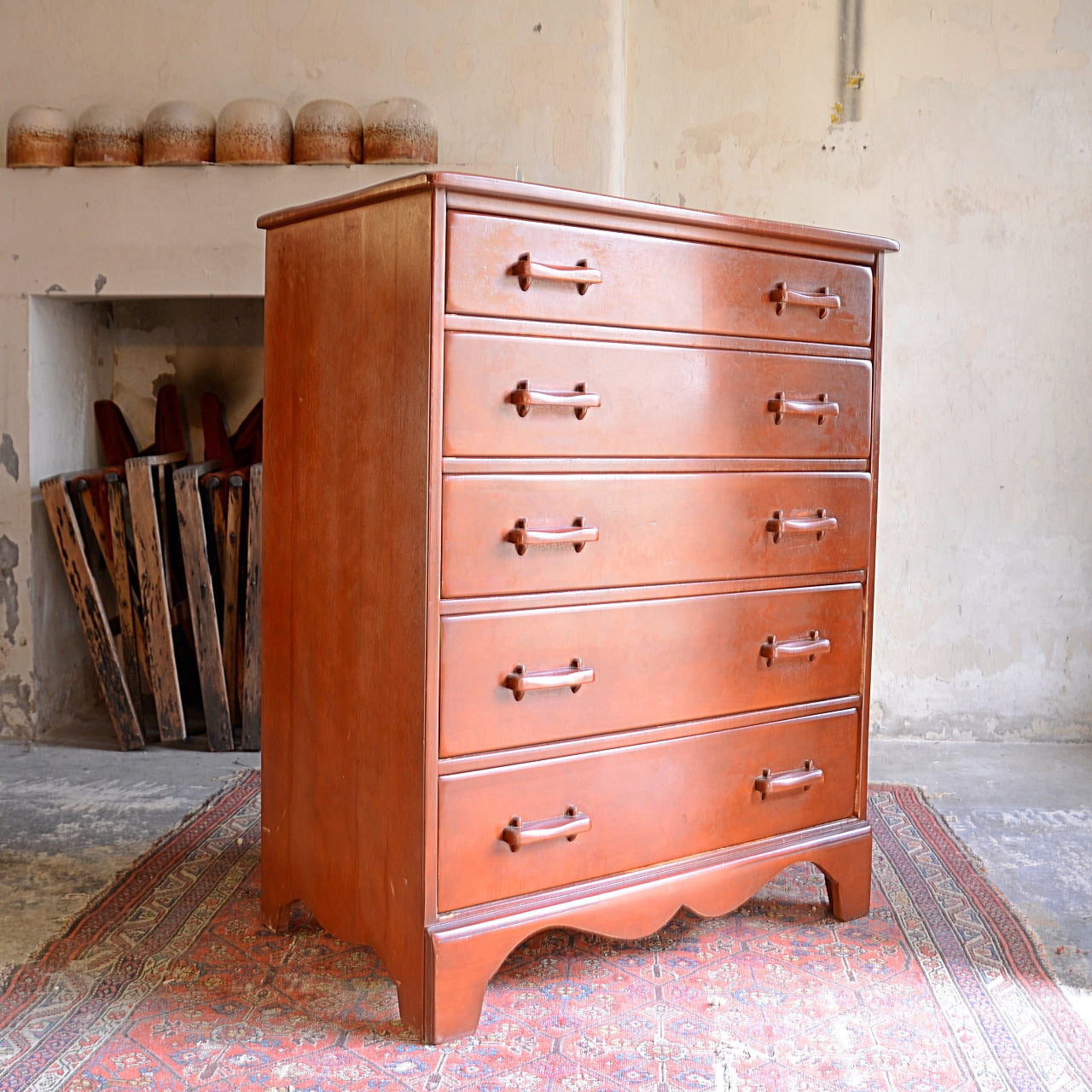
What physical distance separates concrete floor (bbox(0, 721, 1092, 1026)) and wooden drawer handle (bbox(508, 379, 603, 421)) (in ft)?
4.52

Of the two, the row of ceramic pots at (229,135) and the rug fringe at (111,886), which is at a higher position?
the row of ceramic pots at (229,135)

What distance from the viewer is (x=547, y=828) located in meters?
1.96

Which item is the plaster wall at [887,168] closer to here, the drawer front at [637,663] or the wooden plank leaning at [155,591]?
the wooden plank leaning at [155,591]

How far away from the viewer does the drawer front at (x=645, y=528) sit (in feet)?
6.07

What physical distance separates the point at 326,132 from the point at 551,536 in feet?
6.47

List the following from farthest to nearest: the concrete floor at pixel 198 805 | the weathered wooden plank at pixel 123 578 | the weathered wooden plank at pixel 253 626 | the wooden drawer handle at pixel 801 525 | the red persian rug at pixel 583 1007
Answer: the weathered wooden plank at pixel 123 578 < the weathered wooden plank at pixel 253 626 < the concrete floor at pixel 198 805 < the wooden drawer handle at pixel 801 525 < the red persian rug at pixel 583 1007

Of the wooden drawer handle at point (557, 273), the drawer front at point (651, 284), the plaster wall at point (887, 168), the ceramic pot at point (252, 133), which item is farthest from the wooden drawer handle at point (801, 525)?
the ceramic pot at point (252, 133)

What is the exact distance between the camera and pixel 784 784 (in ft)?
7.41

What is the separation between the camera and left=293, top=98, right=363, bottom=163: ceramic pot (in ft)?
10.9

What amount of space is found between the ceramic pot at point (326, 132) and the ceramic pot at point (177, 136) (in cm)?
29

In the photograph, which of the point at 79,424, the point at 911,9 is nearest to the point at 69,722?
the point at 79,424

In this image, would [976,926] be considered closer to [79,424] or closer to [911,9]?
[911,9]

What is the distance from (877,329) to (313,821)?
4.91 ft

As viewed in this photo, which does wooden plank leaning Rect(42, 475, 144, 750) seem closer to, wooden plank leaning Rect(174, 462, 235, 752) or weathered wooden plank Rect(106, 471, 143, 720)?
weathered wooden plank Rect(106, 471, 143, 720)
